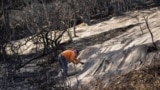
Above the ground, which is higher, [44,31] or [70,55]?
[70,55]

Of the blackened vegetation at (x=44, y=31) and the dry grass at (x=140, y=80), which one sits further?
the blackened vegetation at (x=44, y=31)

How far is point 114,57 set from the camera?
48.9 feet

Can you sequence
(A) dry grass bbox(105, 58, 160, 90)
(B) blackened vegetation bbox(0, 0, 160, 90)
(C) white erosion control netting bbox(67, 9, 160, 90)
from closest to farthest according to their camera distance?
(A) dry grass bbox(105, 58, 160, 90) < (C) white erosion control netting bbox(67, 9, 160, 90) < (B) blackened vegetation bbox(0, 0, 160, 90)

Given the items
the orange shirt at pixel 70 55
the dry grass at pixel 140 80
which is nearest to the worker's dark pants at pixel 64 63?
the orange shirt at pixel 70 55

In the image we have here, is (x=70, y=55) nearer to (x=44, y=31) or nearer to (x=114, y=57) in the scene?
(x=114, y=57)

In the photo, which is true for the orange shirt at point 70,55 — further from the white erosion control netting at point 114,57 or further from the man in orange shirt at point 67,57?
the white erosion control netting at point 114,57

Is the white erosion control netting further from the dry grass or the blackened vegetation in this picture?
the dry grass

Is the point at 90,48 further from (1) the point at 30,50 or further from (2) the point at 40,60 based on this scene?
(1) the point at 30,50

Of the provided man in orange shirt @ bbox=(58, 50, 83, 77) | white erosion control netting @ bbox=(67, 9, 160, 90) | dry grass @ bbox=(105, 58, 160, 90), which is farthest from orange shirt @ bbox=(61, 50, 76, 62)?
dry grass @ bbox=(105, 58, 160, 90)

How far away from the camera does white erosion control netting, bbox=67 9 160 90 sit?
45.5 feet

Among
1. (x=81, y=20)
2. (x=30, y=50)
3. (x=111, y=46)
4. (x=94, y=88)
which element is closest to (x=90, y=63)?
(x=111, y=46)

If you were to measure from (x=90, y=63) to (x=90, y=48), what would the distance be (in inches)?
70.8

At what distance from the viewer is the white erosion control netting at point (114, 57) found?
13.9m

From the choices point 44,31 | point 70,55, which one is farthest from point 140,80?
point 44,31
